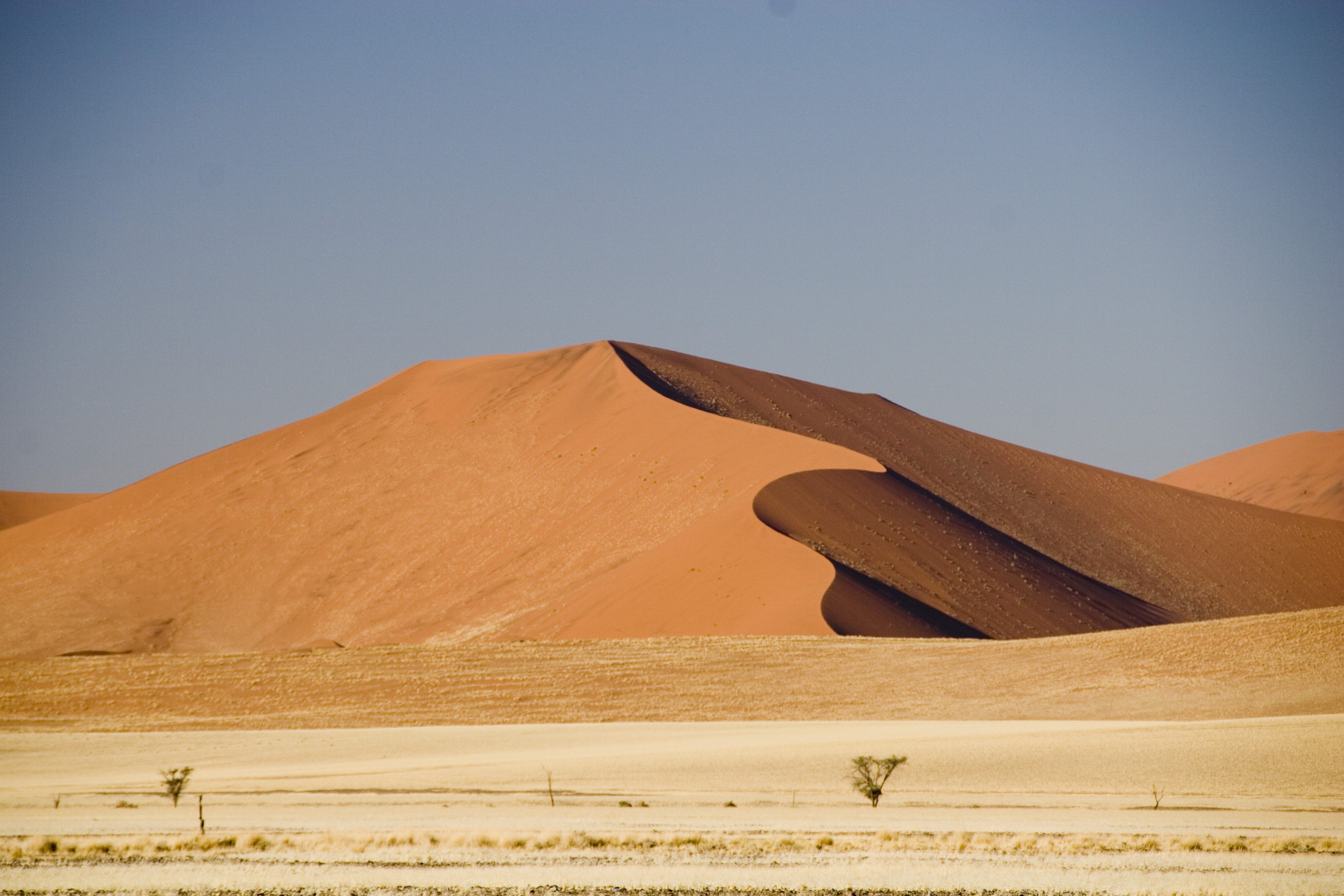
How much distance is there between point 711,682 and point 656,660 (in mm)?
2174

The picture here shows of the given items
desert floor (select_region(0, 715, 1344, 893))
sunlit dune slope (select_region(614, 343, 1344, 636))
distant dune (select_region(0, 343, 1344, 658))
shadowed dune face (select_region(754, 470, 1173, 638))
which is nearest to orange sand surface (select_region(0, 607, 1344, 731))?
desert floor (select_region(0, 715, 1344, 893))

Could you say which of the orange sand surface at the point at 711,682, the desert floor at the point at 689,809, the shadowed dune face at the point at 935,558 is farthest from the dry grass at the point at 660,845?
the shadowed dune face at the point at 935,558

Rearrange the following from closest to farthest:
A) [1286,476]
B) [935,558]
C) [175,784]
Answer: [175,784] → [935,558] → [1286,476]

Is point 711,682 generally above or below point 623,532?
below

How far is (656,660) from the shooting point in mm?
33344

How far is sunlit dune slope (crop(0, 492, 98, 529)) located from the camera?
123250 millimetres

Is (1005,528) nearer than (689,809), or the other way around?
(689,809)

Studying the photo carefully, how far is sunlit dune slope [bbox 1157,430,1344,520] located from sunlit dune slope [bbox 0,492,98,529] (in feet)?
342

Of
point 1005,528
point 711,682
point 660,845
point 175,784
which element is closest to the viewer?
point 660,845

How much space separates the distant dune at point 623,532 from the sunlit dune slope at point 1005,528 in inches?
7.8

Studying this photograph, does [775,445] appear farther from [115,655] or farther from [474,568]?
[115,655]

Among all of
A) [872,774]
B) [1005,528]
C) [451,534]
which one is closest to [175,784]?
[872,774]

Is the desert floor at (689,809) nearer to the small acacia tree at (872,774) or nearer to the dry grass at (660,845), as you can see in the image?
the dry grass at (660,845)

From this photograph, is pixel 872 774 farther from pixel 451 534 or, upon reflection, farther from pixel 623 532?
pixel 451 534
